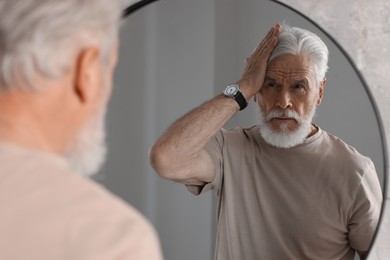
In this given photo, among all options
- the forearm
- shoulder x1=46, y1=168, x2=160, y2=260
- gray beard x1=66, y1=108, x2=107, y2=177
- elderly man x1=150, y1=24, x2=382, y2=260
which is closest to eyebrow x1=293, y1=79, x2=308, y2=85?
elderly man x1=150, y1=24, x2=382, y2=260

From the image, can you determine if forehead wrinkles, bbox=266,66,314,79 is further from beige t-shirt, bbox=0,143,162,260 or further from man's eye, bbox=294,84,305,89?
beige t-shirt, bbox=0,143,162,260

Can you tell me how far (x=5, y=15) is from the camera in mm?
588

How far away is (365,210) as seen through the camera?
107 cm

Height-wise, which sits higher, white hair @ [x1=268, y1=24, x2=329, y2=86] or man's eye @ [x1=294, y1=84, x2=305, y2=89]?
white hair @ [x1=268, y1=24, x2=329, y2=86]

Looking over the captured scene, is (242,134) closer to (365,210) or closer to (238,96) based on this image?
(238,96)

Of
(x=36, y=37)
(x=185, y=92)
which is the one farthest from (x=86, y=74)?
(x=185, y=92)

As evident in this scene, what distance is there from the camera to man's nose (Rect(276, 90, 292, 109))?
106 centimetres

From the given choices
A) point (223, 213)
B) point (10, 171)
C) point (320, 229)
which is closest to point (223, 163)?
point (223, 213)

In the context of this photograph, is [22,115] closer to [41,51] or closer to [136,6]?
[41,51]

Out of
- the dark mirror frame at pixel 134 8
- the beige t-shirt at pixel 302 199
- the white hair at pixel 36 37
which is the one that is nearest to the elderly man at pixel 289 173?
the beige t-shirt at pixel 302 199

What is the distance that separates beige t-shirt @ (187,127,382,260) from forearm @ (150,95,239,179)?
44mm

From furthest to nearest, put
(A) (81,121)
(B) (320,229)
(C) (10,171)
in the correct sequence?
(B) (320,229) → (A) (81,121) → (C) (10,171)

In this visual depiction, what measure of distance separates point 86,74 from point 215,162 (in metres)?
0.50

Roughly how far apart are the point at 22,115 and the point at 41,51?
0.19ft
